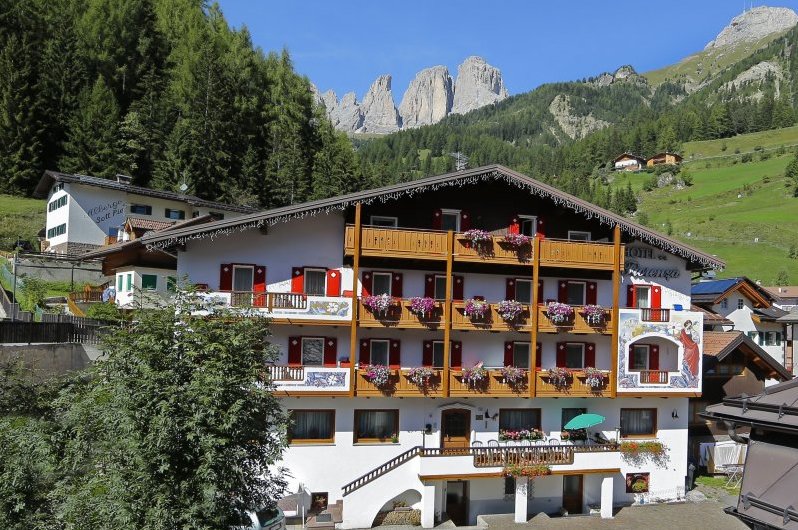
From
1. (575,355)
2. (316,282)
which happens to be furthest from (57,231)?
(575,355)

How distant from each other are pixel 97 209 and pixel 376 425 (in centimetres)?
3187

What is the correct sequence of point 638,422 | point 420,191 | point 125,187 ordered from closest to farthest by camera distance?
1. point 420,191
2. point 638,422
3. point 125,187

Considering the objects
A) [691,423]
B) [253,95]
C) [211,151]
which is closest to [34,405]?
[691,423]

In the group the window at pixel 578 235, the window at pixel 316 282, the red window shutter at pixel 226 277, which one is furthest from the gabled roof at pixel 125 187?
the window at pixel 578 235

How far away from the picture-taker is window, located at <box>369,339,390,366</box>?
25.1 metres

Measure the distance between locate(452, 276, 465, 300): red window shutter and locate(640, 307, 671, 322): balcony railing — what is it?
25.6 ft

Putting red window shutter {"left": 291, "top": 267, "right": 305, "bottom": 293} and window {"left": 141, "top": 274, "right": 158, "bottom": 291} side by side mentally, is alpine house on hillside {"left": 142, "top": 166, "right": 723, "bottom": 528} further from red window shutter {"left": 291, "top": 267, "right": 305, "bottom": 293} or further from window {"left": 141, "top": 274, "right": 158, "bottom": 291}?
window {"left": 141, "top": 274, "right": 158, "bottom": 291}

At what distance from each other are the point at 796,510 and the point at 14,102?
68003 mm

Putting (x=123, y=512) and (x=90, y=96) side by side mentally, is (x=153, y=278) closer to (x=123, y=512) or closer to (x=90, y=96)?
(x=123, y=512)

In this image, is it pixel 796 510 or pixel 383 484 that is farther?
pixel 383 484

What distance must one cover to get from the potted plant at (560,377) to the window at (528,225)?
5.96m

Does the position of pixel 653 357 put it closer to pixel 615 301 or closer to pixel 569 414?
pixel 615 301

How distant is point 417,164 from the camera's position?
17462 cm

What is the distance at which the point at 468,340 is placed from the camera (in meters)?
26.0
